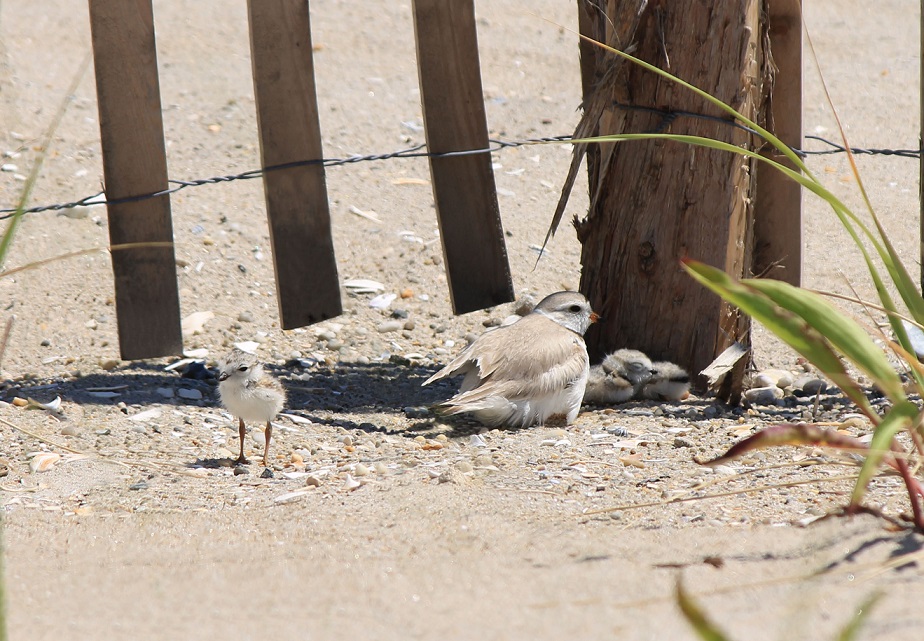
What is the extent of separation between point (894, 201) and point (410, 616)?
6699 mm

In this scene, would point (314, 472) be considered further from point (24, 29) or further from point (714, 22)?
point (24, 29)

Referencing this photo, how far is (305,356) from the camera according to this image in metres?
6.04

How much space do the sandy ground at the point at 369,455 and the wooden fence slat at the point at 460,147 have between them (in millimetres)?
714

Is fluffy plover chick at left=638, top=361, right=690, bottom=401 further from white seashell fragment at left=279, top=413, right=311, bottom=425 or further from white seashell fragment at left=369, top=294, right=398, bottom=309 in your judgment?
white seashell fragment at left=369, top=294, right=398, bottom=309

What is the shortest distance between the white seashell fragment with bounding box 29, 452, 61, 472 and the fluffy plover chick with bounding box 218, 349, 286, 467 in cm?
75

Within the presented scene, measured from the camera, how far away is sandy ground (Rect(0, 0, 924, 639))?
2688 mm

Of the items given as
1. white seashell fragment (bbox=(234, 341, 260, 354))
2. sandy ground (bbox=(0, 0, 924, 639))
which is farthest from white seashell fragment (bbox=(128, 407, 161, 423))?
white seashell fragment (bbox=(234, 341, 260, 354))

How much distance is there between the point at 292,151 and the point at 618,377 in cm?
208

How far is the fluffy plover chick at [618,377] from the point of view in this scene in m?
5.12

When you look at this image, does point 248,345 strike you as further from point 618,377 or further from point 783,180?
point 783,180

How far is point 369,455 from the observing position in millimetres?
4582

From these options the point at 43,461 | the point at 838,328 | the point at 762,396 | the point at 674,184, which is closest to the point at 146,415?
the point at 43,461

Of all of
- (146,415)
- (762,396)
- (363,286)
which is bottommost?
(762,396)


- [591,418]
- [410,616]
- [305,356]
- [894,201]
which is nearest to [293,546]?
[410,616]
